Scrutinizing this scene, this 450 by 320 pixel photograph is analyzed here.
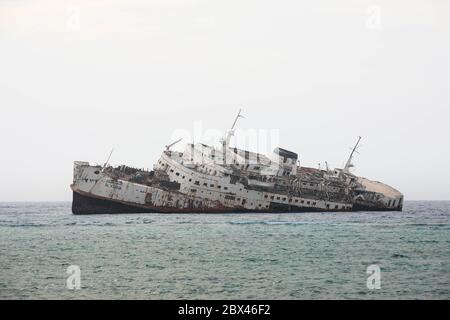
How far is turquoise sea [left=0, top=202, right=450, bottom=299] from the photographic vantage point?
28359 millimetres

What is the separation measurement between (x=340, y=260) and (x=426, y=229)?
24.7 m

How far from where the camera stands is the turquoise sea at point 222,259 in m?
28.4
